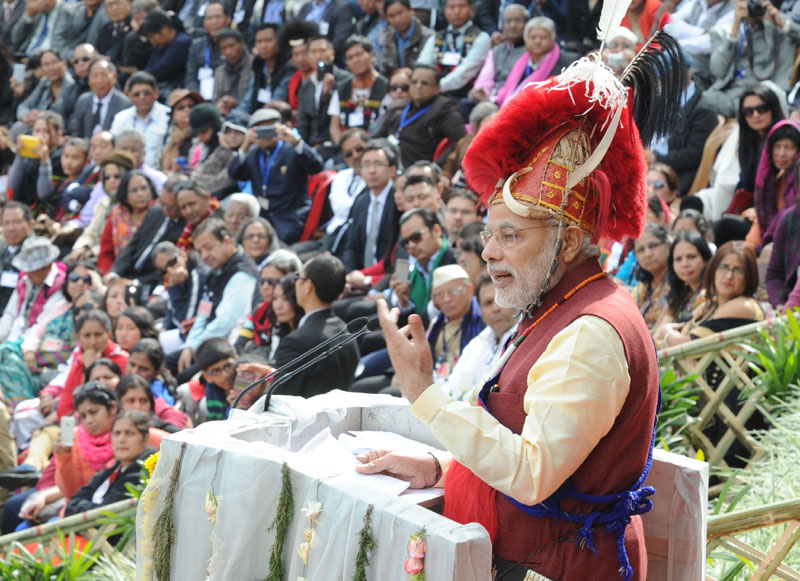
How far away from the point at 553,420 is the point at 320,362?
3293 millimetres

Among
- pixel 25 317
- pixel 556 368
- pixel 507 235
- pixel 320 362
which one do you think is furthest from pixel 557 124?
pixel 25 317

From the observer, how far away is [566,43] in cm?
981

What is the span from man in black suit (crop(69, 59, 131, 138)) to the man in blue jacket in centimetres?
346

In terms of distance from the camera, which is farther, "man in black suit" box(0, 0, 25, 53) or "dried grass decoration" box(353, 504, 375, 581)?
"man in black suit" box(0, 0, 25, 53)

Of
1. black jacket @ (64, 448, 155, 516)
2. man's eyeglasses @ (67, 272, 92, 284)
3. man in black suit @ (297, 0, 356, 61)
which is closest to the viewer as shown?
black jacket @ (64, 448, 155, 516)

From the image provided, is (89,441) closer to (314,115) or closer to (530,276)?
(530,276)

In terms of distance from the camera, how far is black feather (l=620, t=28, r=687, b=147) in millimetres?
2869

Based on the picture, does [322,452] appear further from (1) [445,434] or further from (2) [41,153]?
(2) [41,153]

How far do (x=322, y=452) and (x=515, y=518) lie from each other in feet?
2.33

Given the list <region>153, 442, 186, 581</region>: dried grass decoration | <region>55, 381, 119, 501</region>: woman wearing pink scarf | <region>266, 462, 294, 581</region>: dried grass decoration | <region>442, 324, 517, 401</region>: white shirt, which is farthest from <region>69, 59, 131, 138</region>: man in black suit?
<region>266, 462, 294, 581</region>: dried grass decoration

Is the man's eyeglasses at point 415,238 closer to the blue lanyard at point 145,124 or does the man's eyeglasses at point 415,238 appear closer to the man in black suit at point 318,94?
the man in black suit at point 318,94

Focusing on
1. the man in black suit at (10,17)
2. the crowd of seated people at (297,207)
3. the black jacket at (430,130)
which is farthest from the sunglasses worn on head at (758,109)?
the man in black suit at (10,17)

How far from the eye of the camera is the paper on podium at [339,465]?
102 inches

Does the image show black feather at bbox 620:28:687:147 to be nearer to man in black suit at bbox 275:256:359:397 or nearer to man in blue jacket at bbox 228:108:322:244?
man in black suit at bbox 275:256:359:397
